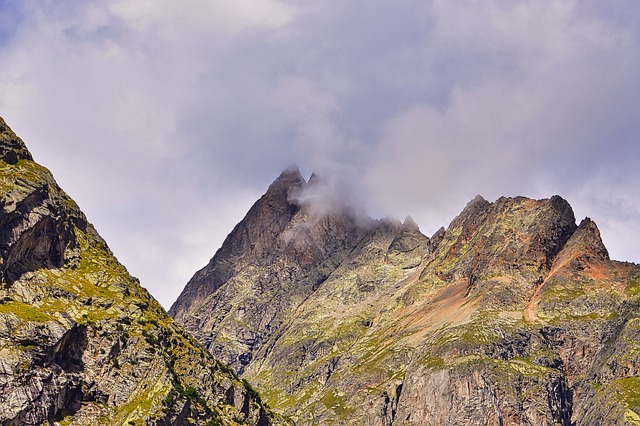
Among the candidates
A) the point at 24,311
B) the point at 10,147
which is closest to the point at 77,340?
the point at 24,311

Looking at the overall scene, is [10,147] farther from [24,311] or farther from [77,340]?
[77,340]

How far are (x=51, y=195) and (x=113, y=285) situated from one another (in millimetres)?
23202

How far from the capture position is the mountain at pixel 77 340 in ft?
385

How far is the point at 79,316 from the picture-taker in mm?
131375

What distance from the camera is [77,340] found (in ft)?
419

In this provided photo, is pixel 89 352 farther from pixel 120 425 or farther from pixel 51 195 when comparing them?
pixel 51 195

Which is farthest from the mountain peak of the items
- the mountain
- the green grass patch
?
the green grass patch

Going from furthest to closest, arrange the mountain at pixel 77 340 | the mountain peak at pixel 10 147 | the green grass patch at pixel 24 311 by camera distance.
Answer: the mountain peak at pixel 10 147 < the green grass patch at pixel 24 311 < the mountain at pixel 77 340

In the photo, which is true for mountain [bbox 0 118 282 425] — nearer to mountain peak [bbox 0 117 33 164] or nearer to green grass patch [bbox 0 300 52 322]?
green grass patch [bbox 0 300 52 322]

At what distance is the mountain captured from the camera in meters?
117

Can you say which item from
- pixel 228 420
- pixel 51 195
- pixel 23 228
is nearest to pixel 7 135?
pixel 51 195

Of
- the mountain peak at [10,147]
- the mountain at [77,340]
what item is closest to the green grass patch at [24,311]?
the mountain at [77,340]

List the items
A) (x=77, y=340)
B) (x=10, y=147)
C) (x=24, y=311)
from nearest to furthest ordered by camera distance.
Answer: (x=24, y=311) < (x=77, y=340) < (x=10, y=147)

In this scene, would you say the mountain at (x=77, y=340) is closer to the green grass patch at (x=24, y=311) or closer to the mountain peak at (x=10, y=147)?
the green grass patch at (x=24, y=311)
